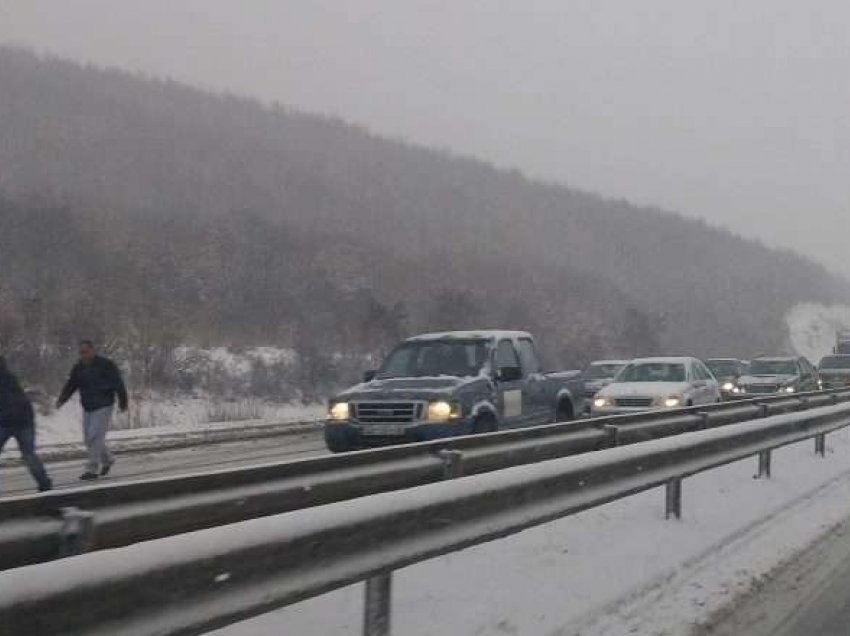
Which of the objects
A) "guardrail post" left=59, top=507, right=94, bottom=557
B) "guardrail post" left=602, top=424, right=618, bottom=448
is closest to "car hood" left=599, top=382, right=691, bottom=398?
"guardrail post" left=602, top=424, right=618, bottom=448

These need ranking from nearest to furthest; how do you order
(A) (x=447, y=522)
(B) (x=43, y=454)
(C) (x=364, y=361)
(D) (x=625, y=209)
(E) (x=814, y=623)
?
1. (A) (x=447, y=522)
2. (E) (x=814, y=623)
3. (B) (x=43, y=454)
4. (C) (x=364, y=361)
5. (D) (x=625, y=209)

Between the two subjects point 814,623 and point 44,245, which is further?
point 44,245

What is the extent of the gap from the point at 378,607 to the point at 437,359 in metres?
8.98

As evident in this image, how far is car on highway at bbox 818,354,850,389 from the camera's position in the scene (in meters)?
36.0

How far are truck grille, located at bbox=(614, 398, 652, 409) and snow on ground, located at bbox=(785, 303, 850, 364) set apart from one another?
95963 millimetres

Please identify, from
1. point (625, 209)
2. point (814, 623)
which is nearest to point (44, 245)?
point (814, 623)

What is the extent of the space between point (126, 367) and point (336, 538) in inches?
1216

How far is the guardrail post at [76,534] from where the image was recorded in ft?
Answer: 13.3

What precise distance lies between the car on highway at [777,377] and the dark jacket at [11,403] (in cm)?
2091

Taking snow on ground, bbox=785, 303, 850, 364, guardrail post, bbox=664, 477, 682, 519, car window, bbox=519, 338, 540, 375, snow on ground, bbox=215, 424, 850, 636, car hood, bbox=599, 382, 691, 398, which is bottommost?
snow on ground, bbox=215, 424, 850, 636

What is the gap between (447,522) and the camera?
17.5 ft

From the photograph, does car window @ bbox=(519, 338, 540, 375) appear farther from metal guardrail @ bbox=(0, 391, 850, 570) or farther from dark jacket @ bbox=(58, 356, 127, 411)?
metal guardrail @ bbox=(0, 391, 850, 570)

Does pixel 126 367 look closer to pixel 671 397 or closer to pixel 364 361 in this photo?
pixel 364 361

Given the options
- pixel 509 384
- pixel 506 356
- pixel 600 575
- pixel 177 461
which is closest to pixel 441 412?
pixel 509 384
